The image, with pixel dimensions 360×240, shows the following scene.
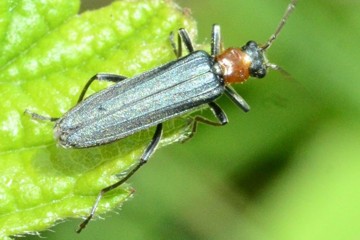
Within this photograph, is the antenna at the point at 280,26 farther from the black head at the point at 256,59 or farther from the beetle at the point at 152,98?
the beetle at the point at 152,98

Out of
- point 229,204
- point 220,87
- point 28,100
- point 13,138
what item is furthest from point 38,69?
point 229,204

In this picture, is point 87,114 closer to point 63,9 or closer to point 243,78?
point 63,9

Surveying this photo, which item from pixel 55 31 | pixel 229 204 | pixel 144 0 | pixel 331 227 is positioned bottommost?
pixel 229 204

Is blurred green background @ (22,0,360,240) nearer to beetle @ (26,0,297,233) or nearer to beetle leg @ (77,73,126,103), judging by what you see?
beetle @ (26,0,297,233)

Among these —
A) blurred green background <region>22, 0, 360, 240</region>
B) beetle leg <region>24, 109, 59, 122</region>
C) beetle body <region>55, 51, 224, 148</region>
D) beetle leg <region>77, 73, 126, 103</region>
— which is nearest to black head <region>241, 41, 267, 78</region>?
beetle body <region>55, 51, 224, 148</region>

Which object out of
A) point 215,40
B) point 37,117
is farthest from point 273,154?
point 37,117

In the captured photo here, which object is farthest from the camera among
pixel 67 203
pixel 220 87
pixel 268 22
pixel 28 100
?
pixel 268 22

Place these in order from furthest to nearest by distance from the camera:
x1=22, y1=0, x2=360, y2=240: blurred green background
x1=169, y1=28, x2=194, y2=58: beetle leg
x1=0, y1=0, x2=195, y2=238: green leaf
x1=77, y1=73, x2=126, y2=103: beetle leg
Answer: x1=22, y1=0, x2=360, y2=240: blurred green background
x1=169, y1=28, x2=194, y2=58: beetle leg
x1=77, y1=73, x2=126, y2=103: beetle leg
x1=0, y1=0, x2=195, y2=238: green leaf
